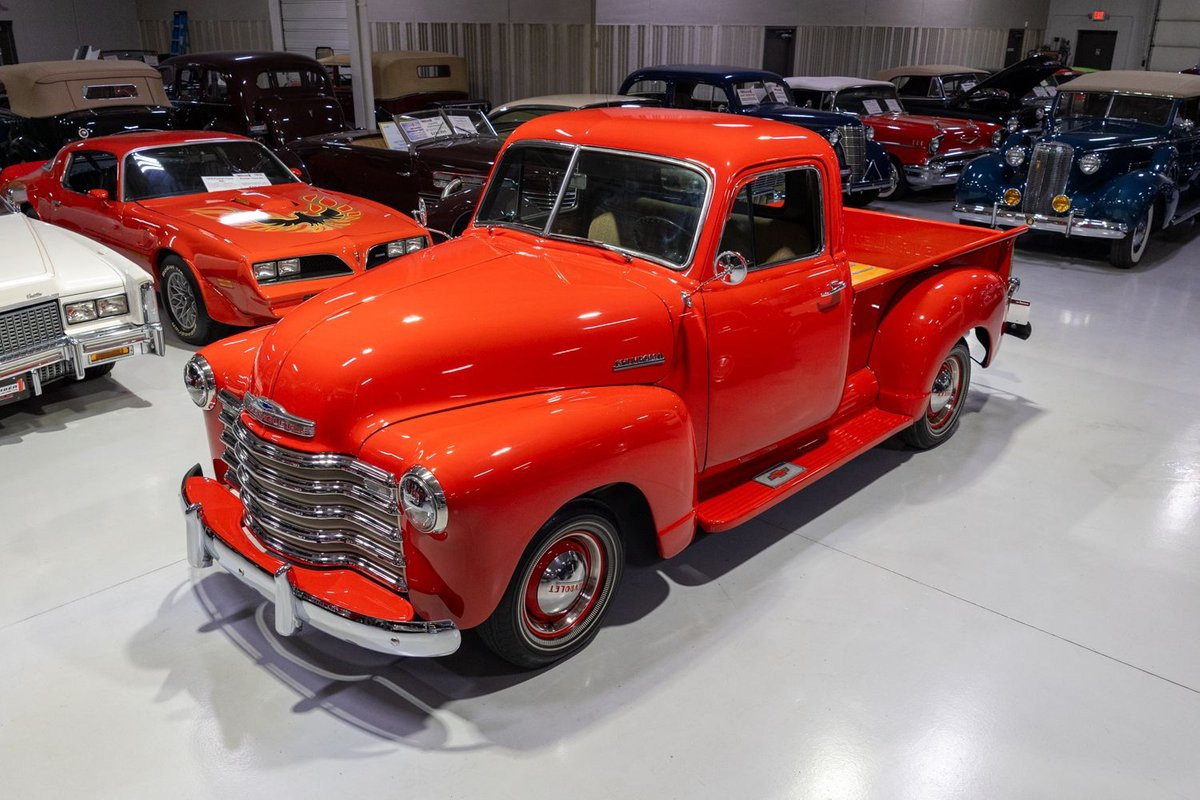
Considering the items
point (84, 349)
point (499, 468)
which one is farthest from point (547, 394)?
point (84, 349)

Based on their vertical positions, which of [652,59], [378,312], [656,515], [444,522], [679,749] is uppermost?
[652,59]

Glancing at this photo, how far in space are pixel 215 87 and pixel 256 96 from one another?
A: 527 mm

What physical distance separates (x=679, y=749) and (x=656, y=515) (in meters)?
0.81

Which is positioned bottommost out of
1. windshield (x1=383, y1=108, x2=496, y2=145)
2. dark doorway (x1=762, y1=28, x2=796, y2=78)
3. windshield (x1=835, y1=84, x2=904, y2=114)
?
windshield (x1=383, y1=108, x2=496, y2=145)

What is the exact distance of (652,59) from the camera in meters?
16.1

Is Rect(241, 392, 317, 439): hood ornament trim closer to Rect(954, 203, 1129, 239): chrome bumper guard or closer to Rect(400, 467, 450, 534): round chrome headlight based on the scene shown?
Rect(400, 467, 450, 534): round chrome headlight

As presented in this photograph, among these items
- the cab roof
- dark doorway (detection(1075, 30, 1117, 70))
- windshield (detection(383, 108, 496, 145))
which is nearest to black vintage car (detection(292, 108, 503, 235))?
windshield (detection(383, 108, 496, 145))

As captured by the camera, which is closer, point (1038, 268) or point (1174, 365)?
point (1174, 365)

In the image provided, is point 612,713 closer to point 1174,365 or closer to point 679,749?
point 679,749

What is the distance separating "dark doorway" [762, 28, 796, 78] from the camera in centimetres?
1786

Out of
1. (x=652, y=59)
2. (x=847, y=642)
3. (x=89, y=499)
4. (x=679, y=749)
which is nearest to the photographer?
(x=679, y=749)

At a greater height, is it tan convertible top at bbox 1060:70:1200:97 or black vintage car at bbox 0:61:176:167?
tan convertible top at bbox 1060:70:1200:97

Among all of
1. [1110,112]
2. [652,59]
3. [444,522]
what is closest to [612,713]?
[444,522]

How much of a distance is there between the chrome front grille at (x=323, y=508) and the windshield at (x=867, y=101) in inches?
439
